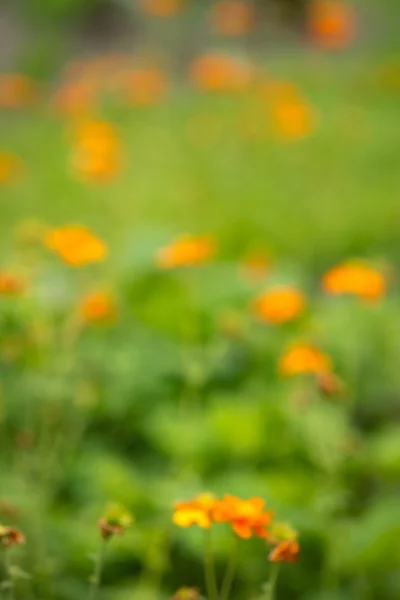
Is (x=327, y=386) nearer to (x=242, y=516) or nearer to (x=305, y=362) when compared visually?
(x=305, y=362)

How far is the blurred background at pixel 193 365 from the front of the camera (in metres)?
1.56

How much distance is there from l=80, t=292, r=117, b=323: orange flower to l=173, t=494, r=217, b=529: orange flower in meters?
0.77

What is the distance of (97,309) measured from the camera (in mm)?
1822

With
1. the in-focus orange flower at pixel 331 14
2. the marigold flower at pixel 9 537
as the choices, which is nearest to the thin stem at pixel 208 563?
the marigold flower at pixel 9 537

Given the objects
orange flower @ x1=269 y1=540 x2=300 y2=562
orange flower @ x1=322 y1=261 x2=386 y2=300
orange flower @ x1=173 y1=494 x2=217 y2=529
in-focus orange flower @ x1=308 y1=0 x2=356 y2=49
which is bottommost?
in-focus orange flower @ x1=308 y1=0 x2=356 y2=49

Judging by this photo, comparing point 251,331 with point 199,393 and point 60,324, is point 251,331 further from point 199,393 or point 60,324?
point 60,324

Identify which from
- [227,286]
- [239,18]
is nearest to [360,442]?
[227,286]

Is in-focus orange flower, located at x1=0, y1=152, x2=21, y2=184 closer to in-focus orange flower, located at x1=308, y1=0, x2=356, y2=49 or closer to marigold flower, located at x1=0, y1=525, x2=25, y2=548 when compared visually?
in-focus orange flower, located at x1=308, y1=0, x2=356, y2=49

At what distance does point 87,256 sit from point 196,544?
40cm

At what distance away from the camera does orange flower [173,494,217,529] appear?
100 centimetres

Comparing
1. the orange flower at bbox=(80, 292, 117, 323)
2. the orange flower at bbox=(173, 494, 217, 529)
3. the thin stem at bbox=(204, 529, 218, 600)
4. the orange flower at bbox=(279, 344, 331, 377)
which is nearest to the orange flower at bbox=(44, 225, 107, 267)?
the orange flower at bbox=(80, 292, 117, 323)

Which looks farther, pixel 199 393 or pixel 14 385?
pixel 199 393

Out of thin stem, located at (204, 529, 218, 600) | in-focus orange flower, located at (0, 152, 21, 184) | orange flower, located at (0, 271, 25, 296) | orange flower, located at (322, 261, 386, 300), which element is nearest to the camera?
thin stem, located at (204, 529, 218, 600)

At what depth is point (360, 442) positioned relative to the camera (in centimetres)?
187
